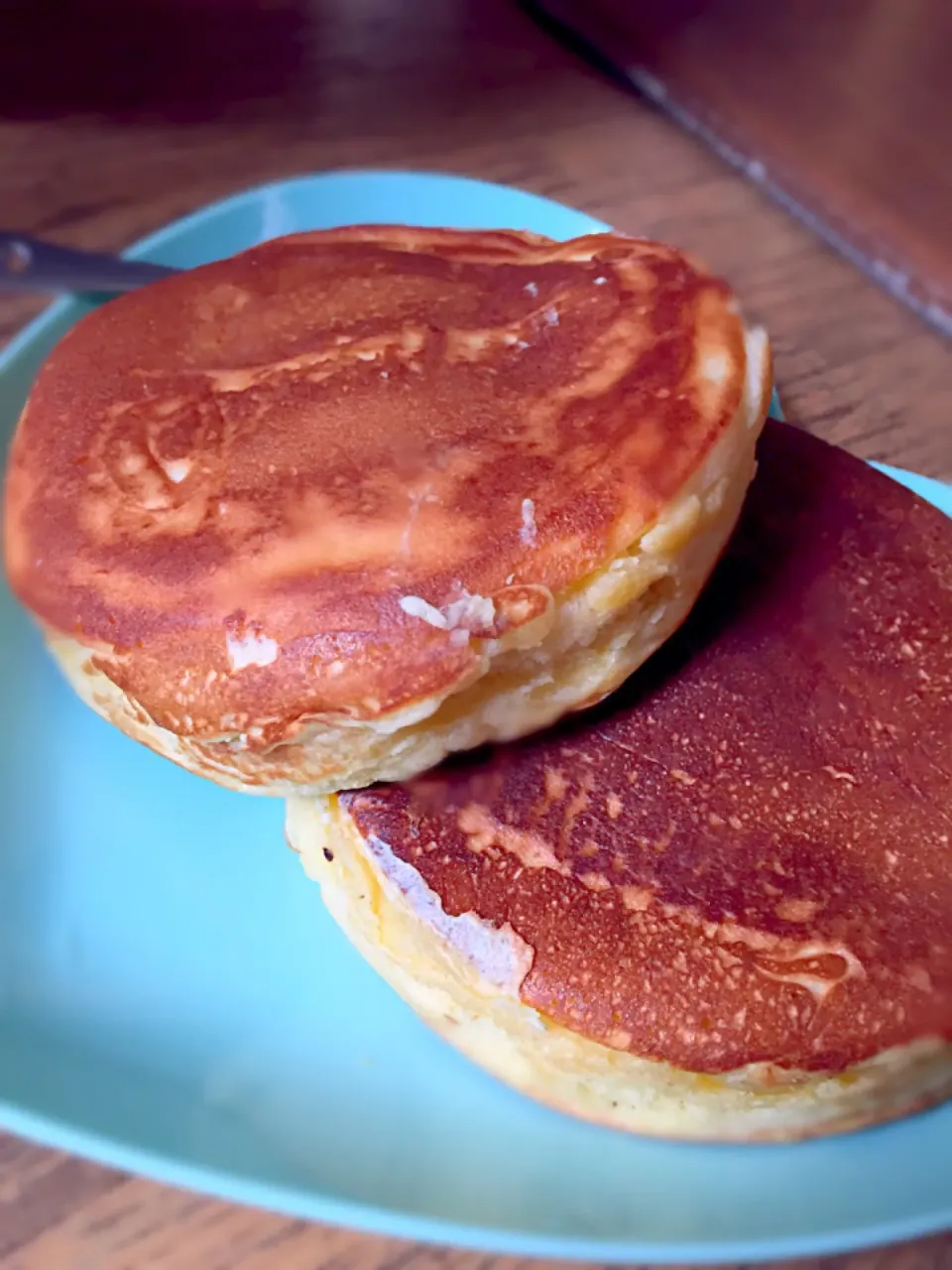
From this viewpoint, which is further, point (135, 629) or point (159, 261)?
point (159, 261)

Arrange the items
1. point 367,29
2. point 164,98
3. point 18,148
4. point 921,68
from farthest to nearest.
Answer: point 921,68
point 367,29
point 164,98
point 18,148

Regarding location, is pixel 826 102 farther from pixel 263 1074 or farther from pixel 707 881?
pixel 263 1074

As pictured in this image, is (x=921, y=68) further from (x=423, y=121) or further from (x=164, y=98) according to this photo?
(x=164, y=98)

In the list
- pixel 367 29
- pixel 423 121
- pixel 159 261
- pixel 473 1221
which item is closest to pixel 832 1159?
pixel 473 1221

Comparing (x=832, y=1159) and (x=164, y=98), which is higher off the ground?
(x=164, y=98)

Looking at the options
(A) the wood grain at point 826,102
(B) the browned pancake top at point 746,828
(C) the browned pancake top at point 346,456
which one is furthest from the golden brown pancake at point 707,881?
(A) the wood grain at point 826,102

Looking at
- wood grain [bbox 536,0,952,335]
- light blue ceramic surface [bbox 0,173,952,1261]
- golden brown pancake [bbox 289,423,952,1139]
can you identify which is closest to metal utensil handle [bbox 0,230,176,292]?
light blue ceramic surface [bbox 0,173,952,1261]

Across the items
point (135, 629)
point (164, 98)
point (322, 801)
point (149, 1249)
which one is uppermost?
point (164, 98)

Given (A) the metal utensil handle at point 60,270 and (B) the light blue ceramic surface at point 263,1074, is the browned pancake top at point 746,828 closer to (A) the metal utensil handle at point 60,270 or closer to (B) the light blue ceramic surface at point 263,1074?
(B) the light blue ceramic surface at point 263,1074
